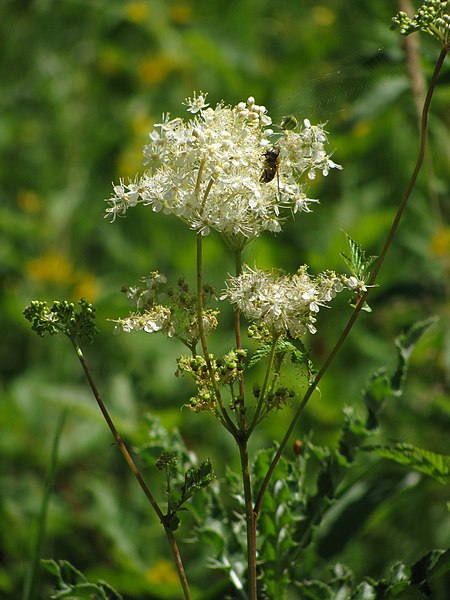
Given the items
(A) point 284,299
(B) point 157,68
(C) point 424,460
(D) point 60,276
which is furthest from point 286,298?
(B) point 157,68

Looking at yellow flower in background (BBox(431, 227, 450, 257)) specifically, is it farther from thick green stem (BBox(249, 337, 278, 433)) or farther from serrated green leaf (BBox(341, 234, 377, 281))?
thick green stem (BBox(249, 337, 278, 433))

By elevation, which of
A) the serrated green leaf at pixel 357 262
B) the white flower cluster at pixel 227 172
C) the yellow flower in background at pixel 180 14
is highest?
the yellow flower in background at pixel 180 14

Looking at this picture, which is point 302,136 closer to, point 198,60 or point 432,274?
point 432,274

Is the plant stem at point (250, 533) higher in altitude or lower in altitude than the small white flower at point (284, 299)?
lower

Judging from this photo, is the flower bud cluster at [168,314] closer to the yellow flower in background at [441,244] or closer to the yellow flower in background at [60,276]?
the yellow flower in background at [441,244]

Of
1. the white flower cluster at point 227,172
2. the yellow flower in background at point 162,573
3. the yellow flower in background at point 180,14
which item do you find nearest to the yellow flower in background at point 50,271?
the yellow flower in background at point 162,573

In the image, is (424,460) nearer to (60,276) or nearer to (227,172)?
(227,172)

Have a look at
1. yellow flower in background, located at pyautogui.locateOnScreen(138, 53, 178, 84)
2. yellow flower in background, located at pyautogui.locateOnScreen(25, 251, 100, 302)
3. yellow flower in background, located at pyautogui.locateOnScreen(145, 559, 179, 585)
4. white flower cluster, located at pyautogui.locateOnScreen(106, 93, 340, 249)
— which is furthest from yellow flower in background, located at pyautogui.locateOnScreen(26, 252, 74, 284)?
white flower cluster, located at pyautogui.locateOnScreen(106, 93, 340, 249)
